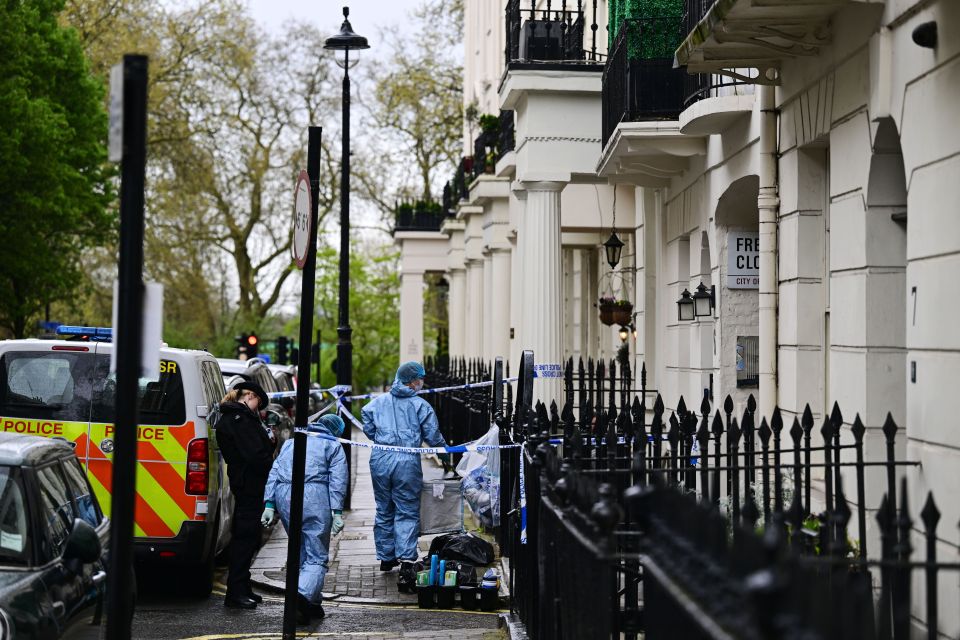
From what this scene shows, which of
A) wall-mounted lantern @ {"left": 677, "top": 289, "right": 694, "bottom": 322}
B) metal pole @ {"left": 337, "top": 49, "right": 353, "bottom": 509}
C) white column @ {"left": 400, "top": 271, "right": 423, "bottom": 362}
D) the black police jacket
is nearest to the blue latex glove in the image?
the black police jacket

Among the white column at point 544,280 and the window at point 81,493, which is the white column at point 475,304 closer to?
the white column at point 544,280

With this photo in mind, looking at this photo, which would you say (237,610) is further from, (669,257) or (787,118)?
(669,257)

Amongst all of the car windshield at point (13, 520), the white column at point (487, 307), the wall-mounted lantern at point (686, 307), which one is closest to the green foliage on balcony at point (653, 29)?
the wall-mounted lantern at point (686, 307)

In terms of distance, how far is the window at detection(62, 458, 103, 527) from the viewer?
7.68 metres

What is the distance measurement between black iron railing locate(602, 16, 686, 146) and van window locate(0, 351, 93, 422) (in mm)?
5988

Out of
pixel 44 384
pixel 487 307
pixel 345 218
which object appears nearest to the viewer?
pixel 44 384

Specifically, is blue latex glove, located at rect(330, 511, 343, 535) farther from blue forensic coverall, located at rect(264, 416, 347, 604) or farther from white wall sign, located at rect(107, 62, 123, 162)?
white wall sign, located at rect(107, 62, 123, 162)

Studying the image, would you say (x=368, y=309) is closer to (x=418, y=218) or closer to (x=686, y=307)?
(x=418, y=218)

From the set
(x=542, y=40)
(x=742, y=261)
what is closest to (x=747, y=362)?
(x=742, y=261)

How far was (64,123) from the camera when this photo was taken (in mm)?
33344

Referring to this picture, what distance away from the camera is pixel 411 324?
142 ft

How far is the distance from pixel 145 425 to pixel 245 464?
2.72 ft

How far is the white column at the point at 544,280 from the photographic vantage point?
18.9 metres

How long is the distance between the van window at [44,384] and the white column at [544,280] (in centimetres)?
805
